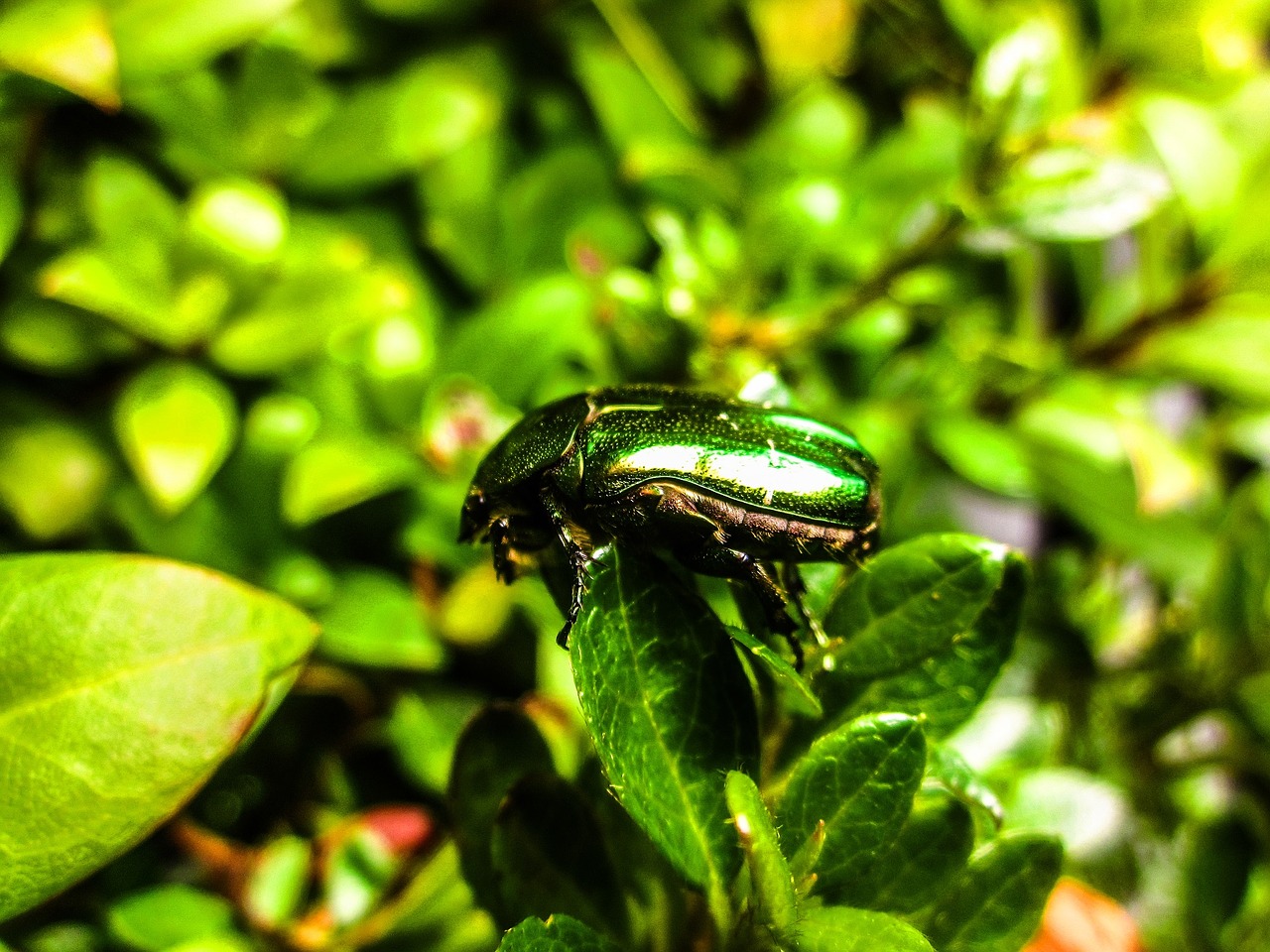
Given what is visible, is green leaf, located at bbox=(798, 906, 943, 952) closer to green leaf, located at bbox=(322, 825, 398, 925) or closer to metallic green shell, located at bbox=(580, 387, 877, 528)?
metallic green shell, located at bbox=(580, 387, 877, 528)

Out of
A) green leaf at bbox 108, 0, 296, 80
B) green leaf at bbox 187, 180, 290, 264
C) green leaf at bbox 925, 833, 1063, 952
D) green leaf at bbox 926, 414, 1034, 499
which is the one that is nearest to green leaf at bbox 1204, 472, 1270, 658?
green leaf at bbox 926, 414, 1034, 499

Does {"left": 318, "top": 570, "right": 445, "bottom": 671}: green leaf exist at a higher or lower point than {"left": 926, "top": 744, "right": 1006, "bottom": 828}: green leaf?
lower

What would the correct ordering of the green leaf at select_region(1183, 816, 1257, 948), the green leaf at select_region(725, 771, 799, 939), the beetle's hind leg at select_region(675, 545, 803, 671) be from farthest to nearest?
the green leaf at select_region(1183, 816, 1257, 948) < the beetle's hind leg at select_region(675, 545, 803, 671) < the green leaf at select_region(725, 771, 799, 939)

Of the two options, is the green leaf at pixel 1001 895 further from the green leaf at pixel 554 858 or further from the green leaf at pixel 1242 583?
the green leaf at pixel 1242 583

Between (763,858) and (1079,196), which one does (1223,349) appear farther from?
(763,858)

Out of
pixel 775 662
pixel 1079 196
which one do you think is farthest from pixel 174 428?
pixel 1079 196

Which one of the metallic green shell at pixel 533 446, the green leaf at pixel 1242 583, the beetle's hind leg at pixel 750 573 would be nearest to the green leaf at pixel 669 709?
the beetle's hind leg at pixel 750 573
